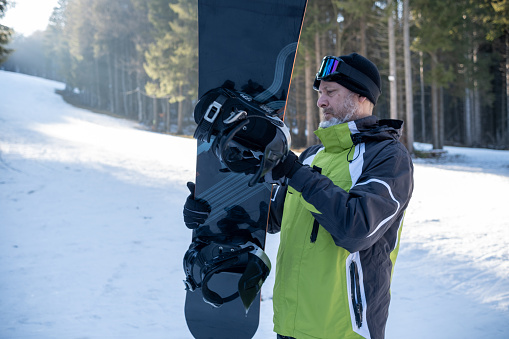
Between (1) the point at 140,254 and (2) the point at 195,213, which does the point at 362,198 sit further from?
(1) the point at 140,254

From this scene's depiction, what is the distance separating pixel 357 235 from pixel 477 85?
22406 millimetres

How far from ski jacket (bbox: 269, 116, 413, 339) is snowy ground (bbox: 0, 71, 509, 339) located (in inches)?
75.0

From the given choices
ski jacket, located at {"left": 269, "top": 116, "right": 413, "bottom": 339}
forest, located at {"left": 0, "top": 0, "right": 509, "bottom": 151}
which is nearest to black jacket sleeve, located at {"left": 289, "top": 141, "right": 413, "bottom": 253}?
ski jacket, located at {"left": 269, "top": 116, "right": 413, "bottom": 339}

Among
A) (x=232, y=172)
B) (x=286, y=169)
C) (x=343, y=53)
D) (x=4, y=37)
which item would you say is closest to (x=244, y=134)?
(x=286, y=169)

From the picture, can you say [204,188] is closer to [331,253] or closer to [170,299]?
[331,253]

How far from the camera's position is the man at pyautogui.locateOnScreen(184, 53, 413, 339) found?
127 centimetres

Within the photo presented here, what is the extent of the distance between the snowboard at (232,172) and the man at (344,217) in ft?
0.73

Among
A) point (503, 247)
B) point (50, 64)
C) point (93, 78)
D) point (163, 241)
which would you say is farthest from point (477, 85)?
point (50, 64)

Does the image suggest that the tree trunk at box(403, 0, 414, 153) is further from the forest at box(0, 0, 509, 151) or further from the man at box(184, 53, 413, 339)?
the man at box(184, 53, 413, 339)

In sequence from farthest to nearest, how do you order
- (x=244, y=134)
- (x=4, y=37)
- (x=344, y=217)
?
(x=4, y=37) → (x=244, y=134) → (x=344, y=217)

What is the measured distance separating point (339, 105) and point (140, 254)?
358 centimetres

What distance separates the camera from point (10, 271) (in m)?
4.09

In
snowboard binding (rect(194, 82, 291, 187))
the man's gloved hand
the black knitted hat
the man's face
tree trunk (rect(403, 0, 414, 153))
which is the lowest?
the man's gloved hand

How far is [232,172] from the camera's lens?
173 cm
